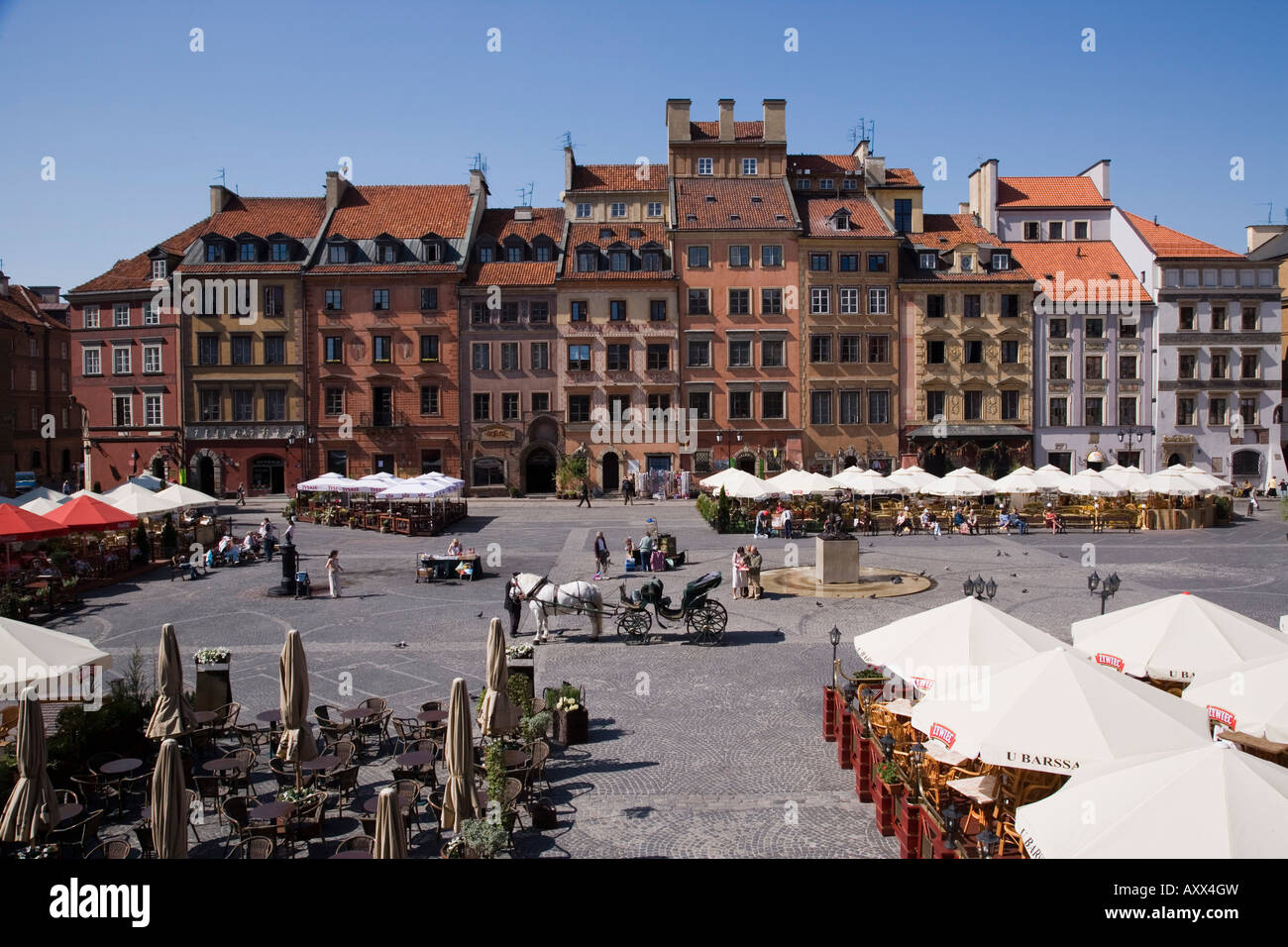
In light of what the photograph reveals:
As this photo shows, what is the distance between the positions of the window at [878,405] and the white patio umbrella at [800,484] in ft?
59.0

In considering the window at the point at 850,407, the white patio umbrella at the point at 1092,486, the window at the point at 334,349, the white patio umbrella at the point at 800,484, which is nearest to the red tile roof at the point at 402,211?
the window at the point at 334,349

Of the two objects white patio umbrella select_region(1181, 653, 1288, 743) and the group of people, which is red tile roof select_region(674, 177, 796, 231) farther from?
white patio umbrella select_region(1181, 653, 1288, 743)

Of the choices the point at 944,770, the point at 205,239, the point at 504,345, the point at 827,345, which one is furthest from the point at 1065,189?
the point at 944,770

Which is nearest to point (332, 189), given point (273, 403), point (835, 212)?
point (273, 403)

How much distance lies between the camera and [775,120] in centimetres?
5700

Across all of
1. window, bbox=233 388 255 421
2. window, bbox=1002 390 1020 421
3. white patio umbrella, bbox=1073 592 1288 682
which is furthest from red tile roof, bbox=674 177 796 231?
white patio umbrella, bbox=1073 592 1288 682

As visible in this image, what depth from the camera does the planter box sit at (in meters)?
13.0

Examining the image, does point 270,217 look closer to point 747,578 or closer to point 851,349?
point 851,349

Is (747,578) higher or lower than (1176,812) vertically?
lower

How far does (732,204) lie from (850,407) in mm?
13618

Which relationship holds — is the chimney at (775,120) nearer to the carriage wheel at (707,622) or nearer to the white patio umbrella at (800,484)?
the white patio umbrella at (800,484)
